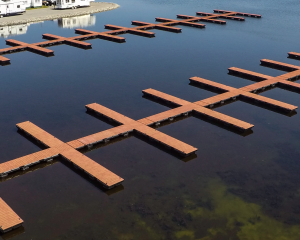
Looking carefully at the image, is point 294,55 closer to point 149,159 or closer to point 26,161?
point 149,159

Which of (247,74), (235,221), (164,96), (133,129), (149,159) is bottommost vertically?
(235,221)

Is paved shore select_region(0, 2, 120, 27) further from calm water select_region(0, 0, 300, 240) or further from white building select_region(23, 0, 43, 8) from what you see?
calm water select_region(0, 0, 300, 240)

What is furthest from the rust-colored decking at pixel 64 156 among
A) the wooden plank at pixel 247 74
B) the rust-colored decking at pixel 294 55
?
the rust-colored decking at pixel 294 55

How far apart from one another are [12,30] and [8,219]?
294 ft

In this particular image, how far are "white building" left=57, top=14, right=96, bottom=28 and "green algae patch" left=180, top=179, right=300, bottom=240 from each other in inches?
3710

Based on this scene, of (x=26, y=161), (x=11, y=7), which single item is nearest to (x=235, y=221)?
(x=26, y=161)

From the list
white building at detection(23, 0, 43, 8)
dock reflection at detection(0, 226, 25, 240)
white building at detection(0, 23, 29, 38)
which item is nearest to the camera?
dock reflection at detection(0, 226, 25, 240)

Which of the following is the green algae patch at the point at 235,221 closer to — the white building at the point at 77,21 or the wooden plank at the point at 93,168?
the wooden plank at the point at 93,168

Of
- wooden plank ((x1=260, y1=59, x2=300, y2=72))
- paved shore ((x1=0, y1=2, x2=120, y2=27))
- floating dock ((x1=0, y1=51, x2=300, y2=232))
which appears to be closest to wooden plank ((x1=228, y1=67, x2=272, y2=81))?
floating dock ((x1=0, y1=51, x2=300, y2=232))

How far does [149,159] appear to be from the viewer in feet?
144

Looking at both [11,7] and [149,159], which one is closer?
[149,159]

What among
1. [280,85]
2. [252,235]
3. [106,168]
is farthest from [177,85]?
[252,235]

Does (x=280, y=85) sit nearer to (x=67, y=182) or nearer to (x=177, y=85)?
(x=177, y=85)

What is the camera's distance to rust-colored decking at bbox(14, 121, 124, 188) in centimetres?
3884
